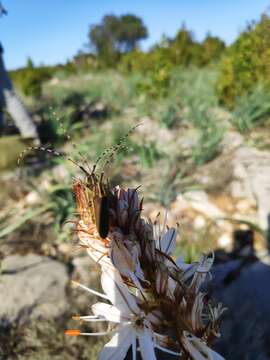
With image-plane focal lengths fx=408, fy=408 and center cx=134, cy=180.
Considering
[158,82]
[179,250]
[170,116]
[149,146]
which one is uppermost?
[158,82]

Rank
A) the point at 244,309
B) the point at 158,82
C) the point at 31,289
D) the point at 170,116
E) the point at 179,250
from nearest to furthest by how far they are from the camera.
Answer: the point at 244,309 < the point at 31,289 < the point at 179,250 < the point at 170,116 < the point at 158,82

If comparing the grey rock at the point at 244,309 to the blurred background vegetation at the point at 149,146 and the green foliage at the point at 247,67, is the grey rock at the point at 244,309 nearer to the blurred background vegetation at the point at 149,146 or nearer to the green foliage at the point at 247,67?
the blurred background vegetation at the point at 149,146

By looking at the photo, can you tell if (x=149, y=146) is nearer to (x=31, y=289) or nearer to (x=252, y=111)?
(x=252, y=111)

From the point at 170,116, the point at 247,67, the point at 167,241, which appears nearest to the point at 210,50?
the point at 247,67

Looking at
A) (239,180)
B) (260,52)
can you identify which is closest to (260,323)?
(239,180)

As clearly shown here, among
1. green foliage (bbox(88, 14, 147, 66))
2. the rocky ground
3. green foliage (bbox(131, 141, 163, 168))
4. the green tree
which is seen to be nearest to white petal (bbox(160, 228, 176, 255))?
the rocky ground

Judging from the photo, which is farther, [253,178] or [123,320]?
[253,178]

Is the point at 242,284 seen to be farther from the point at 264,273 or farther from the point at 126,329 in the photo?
the point at 126,329

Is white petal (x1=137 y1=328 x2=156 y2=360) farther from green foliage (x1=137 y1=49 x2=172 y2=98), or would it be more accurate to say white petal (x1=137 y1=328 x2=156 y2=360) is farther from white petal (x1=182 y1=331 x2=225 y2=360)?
green foliage (x1=137 y1=49 x2=172 y2=98)
